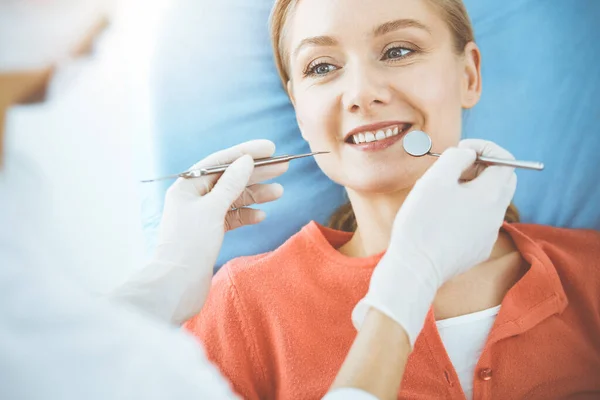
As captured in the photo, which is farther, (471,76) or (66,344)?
(471,76)

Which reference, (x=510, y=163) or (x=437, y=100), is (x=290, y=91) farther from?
(x=510, y=163)

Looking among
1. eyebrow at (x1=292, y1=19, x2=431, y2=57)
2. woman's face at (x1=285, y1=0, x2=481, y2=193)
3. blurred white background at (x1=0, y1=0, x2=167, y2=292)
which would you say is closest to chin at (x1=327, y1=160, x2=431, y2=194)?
woman's face at (x1=285, y1=0, x2=481, y2=193)

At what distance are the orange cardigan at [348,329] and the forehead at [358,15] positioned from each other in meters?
0.39

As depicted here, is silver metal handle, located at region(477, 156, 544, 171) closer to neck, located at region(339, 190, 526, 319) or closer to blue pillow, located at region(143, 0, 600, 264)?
neck, located at region(339, 190, 526, 319)

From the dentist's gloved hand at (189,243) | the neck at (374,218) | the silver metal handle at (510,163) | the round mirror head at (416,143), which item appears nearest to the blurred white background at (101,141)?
the dentist's gloved hand at (189,243)

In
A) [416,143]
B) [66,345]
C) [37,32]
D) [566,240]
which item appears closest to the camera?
[66,345]

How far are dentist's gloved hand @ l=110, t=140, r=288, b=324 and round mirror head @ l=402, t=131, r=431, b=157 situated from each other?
9.9 inches

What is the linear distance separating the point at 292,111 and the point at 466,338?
612 millimetres

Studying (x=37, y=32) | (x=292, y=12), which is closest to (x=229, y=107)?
(x=292, y=12)

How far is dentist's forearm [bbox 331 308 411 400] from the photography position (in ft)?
2.31

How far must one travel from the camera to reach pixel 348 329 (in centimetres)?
100

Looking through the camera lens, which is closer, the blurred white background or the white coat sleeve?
the white coat sleeve

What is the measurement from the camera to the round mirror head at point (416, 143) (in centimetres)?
95

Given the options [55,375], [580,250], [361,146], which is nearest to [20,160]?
[55,375]
